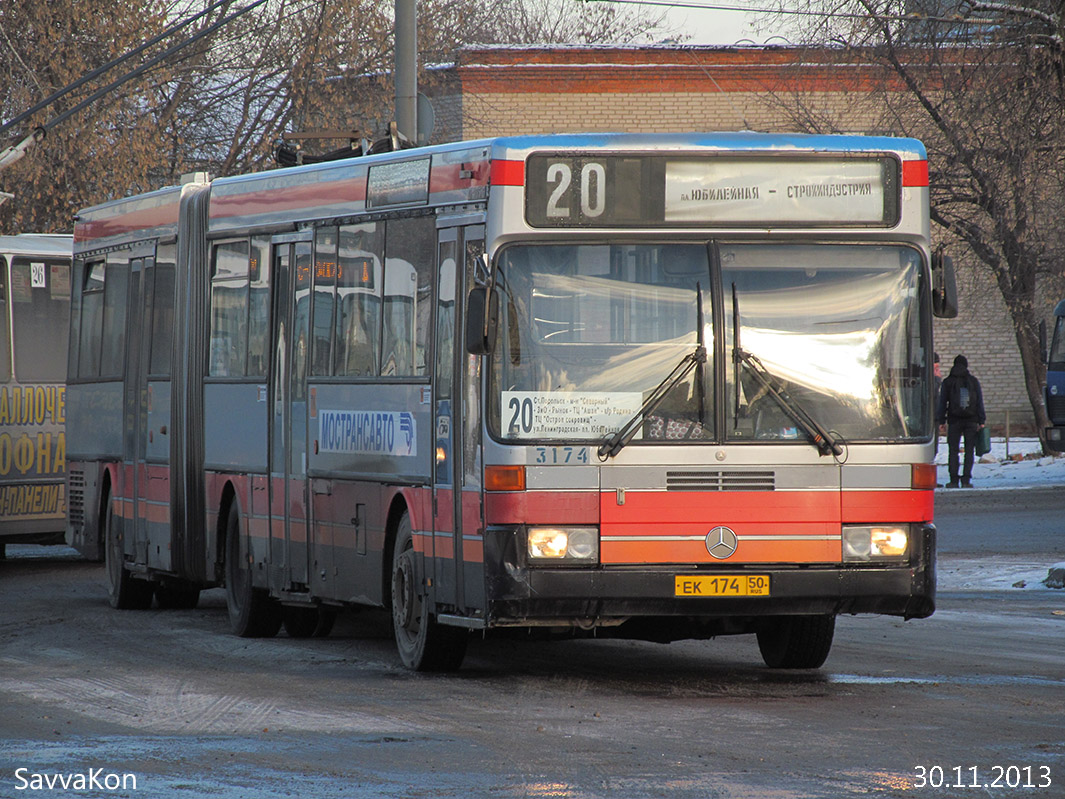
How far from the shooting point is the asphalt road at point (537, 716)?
7.37 m

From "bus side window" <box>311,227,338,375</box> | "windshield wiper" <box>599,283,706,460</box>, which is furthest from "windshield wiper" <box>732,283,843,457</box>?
"bus side window" <box>311,227,338,375</box>

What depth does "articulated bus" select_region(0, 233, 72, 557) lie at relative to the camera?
1984cm

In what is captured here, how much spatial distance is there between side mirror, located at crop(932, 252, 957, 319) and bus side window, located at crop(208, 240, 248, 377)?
17.0ft

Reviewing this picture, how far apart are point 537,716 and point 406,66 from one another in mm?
12162

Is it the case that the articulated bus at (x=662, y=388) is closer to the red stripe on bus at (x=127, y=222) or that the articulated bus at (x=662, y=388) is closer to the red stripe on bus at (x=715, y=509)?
the red stripe on bus at (x=715, y=509)

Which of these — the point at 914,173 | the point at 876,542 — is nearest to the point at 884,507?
the point at 876,542

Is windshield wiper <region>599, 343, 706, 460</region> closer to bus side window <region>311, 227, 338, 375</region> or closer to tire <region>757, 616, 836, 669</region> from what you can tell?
tire <region>757, 616, 836, 669</region>

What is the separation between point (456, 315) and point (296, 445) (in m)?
2.46

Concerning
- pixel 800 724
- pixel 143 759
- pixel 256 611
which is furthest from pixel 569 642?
pixel 143 759

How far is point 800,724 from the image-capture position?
8.81 meters

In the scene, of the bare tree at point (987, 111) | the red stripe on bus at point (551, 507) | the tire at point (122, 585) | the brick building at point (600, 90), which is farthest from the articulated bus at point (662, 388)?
the brick building at point (600, 90)

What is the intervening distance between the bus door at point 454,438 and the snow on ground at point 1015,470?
18640mm

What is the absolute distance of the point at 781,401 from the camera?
32.7 ft

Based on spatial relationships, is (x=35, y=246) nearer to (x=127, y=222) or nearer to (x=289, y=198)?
(x=127, y=222)
